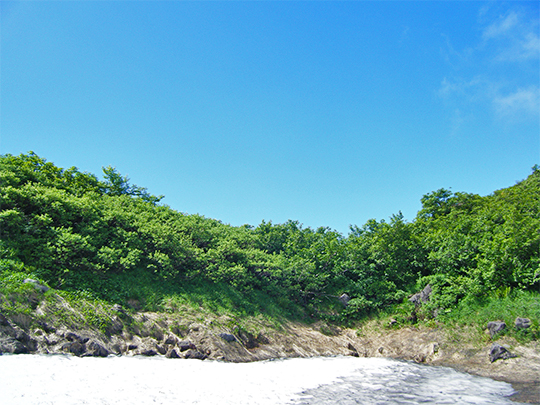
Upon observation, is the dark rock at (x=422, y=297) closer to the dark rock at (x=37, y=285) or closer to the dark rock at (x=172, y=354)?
the dark rock at (x=172, y=354)

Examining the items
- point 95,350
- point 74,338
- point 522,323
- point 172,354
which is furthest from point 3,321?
point 522,323

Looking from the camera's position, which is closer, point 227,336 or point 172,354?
point 172,354

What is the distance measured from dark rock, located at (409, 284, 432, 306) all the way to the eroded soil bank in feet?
7.33

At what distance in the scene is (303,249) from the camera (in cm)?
2800

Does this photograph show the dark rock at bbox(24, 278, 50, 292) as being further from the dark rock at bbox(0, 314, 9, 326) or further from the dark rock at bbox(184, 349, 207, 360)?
the dark rock at bbox(184, 349, 207, 360)

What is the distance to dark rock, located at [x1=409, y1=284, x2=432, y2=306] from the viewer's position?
915 inches

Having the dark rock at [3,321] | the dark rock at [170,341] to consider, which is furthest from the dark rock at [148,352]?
the dark rock at [3,321]

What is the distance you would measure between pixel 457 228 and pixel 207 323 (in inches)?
766

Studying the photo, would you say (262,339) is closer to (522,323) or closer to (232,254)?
(232,254)

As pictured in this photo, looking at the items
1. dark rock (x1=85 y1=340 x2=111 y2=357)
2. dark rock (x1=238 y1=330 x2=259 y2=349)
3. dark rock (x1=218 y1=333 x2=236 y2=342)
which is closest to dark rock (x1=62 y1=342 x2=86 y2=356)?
dark rock (x1=85 y1=340 x2=111 y2=357)

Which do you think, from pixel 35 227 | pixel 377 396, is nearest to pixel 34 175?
pixel 35 227

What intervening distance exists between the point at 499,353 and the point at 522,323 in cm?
228

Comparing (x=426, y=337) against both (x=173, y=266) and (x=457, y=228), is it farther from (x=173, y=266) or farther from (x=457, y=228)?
(x=173, y=266)

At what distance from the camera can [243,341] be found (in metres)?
17.7
